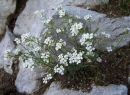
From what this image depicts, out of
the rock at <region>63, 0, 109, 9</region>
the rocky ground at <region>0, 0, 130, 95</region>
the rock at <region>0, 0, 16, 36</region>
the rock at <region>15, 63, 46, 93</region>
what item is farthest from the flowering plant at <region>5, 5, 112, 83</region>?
the rock at <region>0, 0, 16, 36</region>

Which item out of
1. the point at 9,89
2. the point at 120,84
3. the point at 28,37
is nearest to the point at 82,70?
the point at 120,84

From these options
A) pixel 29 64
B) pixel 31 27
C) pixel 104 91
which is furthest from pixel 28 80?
pixel 104 91

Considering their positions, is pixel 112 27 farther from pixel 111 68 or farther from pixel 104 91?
pixel 104 91

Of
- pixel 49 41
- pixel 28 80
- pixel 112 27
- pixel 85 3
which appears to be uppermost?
pixel 49 41

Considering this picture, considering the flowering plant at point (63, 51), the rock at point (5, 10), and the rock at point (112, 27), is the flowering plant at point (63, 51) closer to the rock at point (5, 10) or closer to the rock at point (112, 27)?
the rock at point (112, 27)

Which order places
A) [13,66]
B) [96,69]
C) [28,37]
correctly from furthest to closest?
1. [13,66]
2. [96,69]
3. [28,37]

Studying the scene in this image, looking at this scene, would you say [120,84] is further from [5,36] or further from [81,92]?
[5,36]
